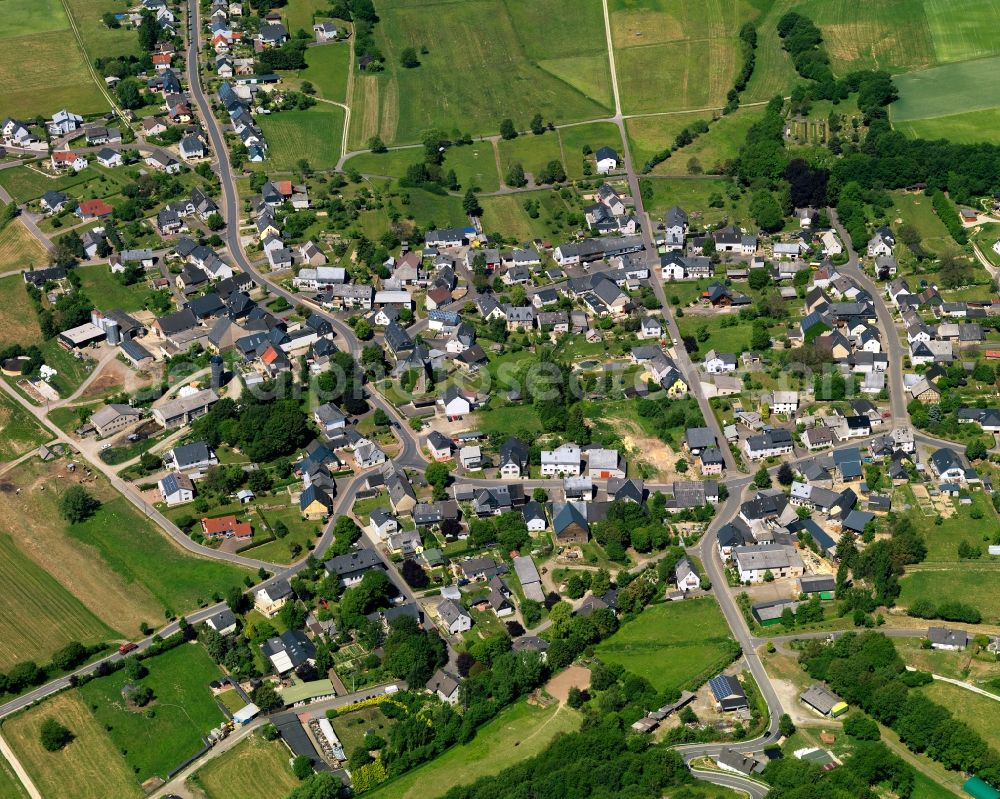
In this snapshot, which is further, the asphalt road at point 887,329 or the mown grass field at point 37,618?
the asphalt road at point 887,329

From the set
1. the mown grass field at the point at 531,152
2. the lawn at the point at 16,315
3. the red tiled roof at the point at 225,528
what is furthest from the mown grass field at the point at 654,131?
the red tiled roof at the point at 225,528

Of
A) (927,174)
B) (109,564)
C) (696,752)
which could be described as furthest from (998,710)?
(927,174)

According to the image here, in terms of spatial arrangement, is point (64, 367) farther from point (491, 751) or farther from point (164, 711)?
point (491, 751)

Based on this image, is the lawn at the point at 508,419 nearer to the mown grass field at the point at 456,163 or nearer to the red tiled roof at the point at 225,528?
the red tiled roof at the point at 225,528

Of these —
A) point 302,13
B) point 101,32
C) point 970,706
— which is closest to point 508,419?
point 970,706

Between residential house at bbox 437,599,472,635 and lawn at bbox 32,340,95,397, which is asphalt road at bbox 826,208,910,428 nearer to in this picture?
residential house at bbox 437,599,472,635

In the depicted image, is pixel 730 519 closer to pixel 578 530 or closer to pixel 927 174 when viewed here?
pixel 578 530
